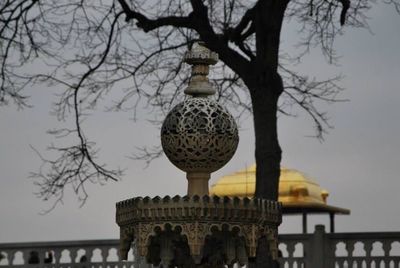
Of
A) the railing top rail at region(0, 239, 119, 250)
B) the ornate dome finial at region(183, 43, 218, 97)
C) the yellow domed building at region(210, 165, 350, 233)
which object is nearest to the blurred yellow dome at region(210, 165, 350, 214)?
the yellow domed building at region(210, 165, 350, 233)

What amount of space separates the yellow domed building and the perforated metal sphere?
57.1 ft

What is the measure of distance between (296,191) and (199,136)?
1883 centimetres

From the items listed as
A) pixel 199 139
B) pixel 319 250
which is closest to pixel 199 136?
pixel 199 139

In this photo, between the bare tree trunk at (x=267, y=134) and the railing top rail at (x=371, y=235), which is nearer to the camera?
the bare tree trunk at (x=267, y=134)

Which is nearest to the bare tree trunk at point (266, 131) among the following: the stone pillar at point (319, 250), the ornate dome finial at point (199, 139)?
the stone pillar at point (319, 250)

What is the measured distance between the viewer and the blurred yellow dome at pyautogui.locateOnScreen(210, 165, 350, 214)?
28.2 m

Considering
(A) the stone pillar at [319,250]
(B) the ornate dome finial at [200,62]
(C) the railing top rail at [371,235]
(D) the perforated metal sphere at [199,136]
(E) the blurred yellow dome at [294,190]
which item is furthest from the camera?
(E) the blurred yellow dome at [294,190]

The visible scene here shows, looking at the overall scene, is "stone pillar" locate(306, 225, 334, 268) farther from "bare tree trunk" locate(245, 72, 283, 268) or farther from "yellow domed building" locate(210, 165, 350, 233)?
"yellow domed building" locate(210, 165, 350, 233)

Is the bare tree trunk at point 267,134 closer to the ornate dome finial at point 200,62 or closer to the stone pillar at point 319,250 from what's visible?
the stone pillar at point 319,250

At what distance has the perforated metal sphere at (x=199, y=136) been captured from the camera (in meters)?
10.5

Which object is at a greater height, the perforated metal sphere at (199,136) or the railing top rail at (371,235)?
the railing top rail at (371,235)

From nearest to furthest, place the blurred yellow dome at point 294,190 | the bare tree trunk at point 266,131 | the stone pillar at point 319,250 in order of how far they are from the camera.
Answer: the bare tree trunk at point 266,131, the stone pillar at point 319,250, the blurred yellow dome at point 294,190

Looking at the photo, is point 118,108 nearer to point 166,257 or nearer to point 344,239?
point 344,239

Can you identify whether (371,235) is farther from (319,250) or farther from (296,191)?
(296,191)
